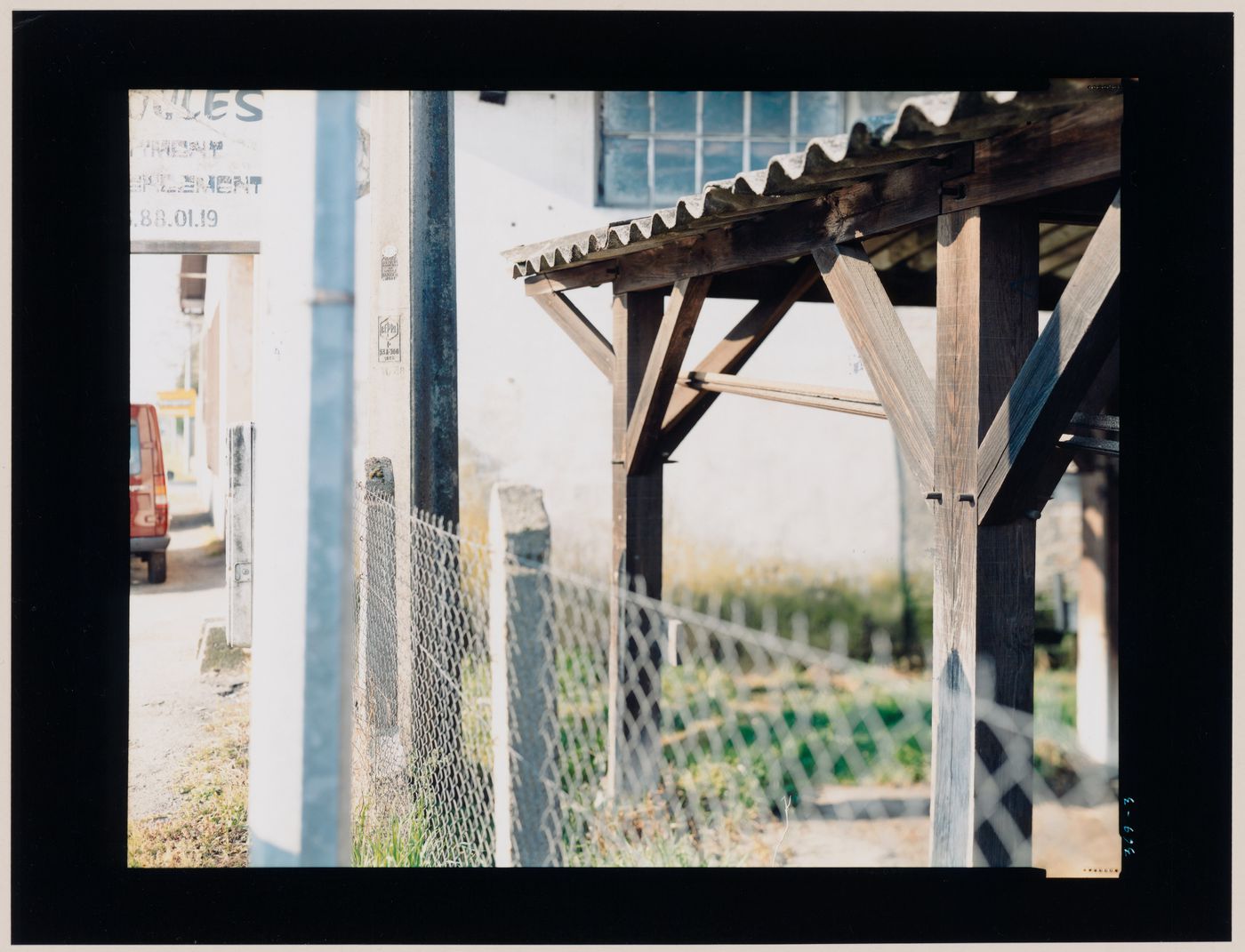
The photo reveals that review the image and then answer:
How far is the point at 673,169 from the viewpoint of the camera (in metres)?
7.52

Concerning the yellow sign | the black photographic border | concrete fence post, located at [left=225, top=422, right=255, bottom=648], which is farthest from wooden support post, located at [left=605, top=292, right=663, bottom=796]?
the yellow sign

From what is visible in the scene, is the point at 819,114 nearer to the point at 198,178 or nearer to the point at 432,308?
the point at 198,178

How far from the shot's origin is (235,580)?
5094 millimetres

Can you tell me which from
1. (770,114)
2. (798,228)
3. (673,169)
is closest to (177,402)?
(673,169)

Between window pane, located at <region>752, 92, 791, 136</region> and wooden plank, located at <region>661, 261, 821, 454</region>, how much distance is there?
12.8 ft

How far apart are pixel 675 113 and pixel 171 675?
5099 millimetres

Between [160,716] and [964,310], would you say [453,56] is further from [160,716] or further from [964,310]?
[160,716]

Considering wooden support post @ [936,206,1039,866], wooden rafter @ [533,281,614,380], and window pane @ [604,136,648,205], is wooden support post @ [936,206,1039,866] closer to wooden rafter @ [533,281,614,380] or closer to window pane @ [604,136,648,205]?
wooden rafter @ [533,281,614,380]

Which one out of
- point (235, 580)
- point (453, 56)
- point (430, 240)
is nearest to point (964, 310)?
point (453, 56)

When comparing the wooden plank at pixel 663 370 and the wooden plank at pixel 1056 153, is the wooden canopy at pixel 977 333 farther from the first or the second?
the wooden plank at pixel 663 370

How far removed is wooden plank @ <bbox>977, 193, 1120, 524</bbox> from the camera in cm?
218

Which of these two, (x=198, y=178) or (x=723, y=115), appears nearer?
(x=198, y=178)

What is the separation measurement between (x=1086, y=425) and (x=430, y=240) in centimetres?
261

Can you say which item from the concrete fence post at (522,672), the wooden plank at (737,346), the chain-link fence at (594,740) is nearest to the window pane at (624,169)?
the chain-link fence at (594,740)
